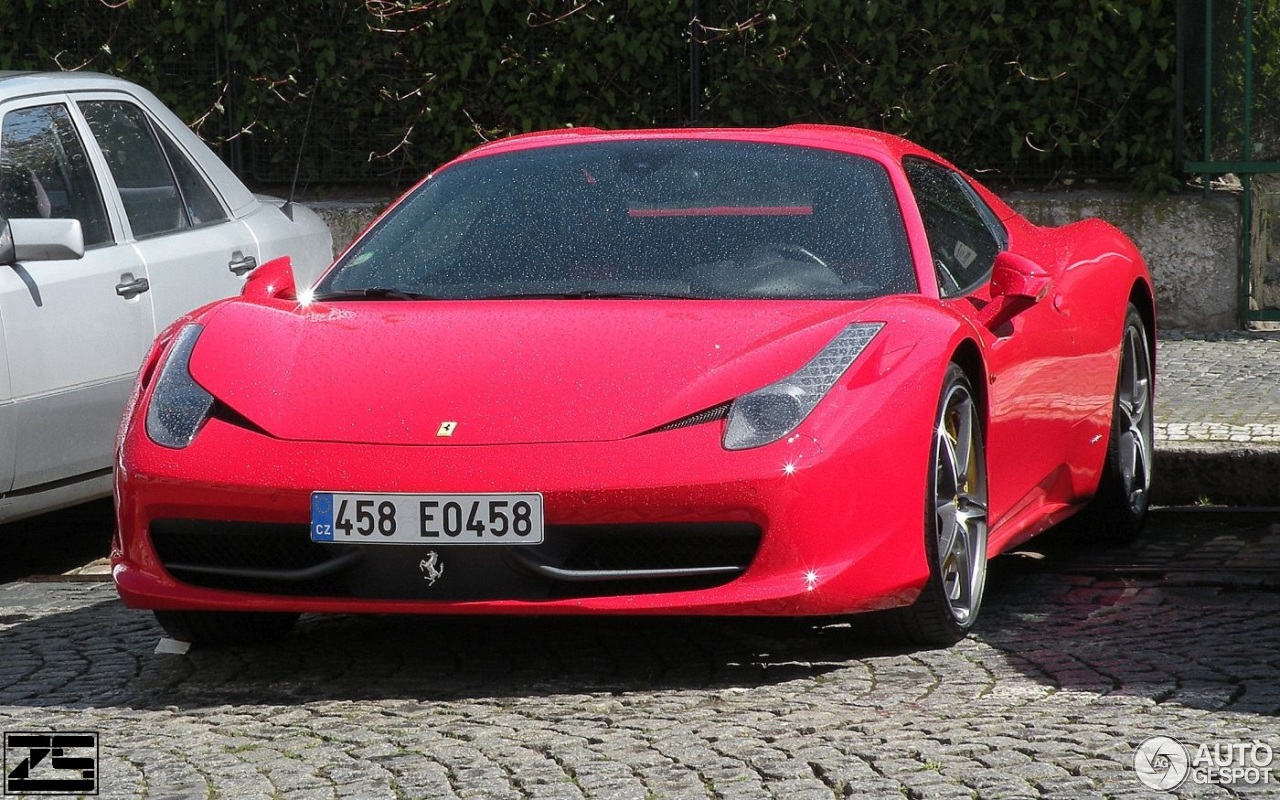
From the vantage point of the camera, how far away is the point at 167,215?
710cm

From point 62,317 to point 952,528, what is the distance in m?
2.70

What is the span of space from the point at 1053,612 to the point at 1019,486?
0.34 metres

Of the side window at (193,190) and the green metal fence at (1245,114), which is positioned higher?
the side window at (193,190)

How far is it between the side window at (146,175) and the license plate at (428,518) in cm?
259

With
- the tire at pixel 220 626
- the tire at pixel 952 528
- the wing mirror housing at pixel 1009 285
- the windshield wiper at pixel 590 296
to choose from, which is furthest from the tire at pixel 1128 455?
the tire at pixel 220 626

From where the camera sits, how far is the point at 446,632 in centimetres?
528

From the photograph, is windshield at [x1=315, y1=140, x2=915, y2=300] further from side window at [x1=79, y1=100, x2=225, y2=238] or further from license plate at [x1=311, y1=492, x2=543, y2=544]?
side window at [x1=79, y1=100, x2=225, y2=238]

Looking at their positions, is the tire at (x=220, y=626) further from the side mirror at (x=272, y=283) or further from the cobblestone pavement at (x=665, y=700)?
the side mirror at (x=272, y=283)

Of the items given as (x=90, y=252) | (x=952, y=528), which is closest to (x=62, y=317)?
(x=90, y=252)

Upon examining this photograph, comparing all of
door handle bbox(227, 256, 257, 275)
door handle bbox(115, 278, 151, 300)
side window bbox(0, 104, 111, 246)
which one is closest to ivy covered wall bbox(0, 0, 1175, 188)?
door handle bbox(227, 256, 257, 275)

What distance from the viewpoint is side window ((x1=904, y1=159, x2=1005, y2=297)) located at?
5.59 meters

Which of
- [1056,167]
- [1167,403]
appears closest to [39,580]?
[1167,403]

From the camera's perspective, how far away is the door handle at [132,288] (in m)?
6.51

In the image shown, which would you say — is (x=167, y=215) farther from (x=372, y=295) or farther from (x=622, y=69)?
(x=622, y=69)
